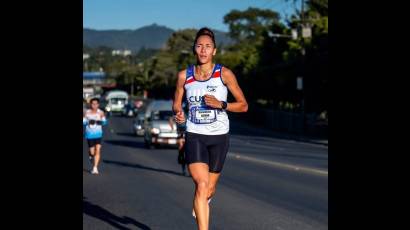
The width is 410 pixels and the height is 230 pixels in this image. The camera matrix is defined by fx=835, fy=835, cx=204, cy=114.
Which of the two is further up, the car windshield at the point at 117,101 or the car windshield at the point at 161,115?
the car windshield at the point at 117,101

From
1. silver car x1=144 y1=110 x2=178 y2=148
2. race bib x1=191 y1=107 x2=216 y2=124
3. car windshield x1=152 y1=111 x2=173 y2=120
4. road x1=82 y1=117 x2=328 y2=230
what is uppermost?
race bib x1=191 y1=107 x2=216 y2=124

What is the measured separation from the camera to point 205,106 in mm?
7566

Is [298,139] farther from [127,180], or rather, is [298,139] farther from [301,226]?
[301,226]

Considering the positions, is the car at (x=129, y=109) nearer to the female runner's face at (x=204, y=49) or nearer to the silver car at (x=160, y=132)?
the silver car at (x=160, y=132)

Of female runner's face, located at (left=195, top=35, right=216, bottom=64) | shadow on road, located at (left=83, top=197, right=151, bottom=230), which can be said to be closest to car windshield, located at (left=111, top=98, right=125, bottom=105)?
shadow on road, located at (left=83, top=197, right=151, bottom=230)

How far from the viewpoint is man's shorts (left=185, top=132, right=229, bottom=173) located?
7.67m

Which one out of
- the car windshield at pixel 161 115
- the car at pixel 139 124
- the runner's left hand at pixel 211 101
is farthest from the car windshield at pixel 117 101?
the runner's left hand at pixel 211 101

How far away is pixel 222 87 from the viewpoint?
24.8 feet

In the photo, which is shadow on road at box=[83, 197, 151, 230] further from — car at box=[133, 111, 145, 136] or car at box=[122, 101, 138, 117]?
car at box=[122, 101, 138, 117]

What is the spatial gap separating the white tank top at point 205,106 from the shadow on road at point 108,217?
2408 mm

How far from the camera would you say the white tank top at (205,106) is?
7.56 m

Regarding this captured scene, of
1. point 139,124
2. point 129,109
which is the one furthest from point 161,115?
point 129,109

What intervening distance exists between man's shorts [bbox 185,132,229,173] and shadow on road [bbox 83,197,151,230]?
7.26 feet

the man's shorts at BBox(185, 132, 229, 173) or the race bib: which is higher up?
the race bib
